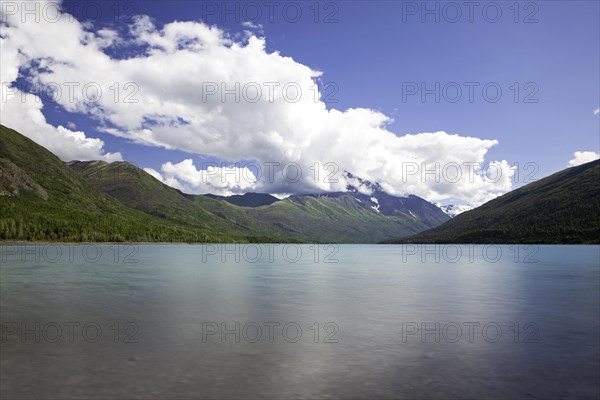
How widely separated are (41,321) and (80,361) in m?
14.5

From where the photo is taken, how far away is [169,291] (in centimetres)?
5494

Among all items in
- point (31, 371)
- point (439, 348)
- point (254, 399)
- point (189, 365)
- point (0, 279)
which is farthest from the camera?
point (0, 279)

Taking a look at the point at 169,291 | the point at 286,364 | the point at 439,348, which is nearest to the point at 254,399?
the point at 286,364

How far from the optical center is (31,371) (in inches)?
781

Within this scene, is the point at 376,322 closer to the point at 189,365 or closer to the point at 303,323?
the point at 303,323

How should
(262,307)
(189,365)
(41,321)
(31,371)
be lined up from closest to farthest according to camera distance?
(31,371) → (189,365) → (41,321) → (262,307)

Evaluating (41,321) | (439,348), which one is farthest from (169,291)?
(439,348)

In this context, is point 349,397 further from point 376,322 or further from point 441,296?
point 441,296

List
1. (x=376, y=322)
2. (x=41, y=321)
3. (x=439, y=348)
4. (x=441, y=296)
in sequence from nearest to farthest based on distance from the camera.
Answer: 1. (x=439, y=348)
2. (x=41, y=321)
3. (x=376, y=322)
4. (x=441, y=296)

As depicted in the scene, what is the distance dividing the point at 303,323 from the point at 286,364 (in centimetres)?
1290

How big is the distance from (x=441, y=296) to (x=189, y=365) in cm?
3988

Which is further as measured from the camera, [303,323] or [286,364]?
[303,323]

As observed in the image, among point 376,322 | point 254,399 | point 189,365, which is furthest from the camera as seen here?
point 376,322

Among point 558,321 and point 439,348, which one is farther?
point 558,321
